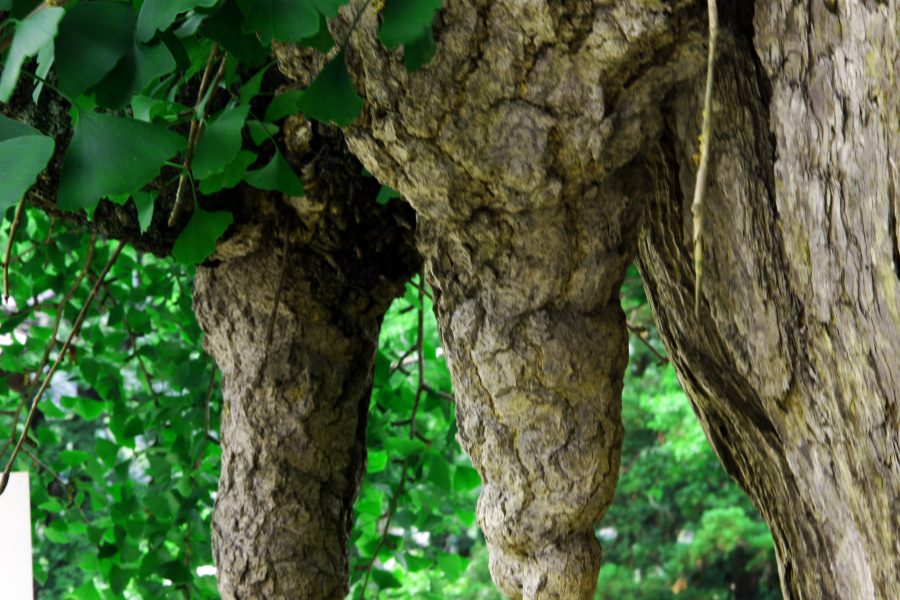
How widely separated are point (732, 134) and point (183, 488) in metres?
0.99

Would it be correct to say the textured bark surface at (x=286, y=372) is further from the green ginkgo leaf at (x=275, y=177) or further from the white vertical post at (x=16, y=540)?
the white vertical post at (x=16, y=540)

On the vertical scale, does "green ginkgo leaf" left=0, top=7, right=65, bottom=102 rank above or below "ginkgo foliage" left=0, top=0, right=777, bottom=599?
below

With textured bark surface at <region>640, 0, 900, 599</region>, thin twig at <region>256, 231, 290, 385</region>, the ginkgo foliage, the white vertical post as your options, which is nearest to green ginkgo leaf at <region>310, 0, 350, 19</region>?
→ the ginkgo foliage

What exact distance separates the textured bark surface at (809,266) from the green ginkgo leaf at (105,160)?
0.29 m

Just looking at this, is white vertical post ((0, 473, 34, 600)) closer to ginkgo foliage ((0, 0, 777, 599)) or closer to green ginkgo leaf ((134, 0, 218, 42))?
ginkgo foliage ((0, 0, 777, 599))

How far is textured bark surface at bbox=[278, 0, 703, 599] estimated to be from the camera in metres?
0.55

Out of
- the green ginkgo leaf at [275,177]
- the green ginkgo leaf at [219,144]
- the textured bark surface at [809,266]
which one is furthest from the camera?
the green ginkgo leaf at [275,177]

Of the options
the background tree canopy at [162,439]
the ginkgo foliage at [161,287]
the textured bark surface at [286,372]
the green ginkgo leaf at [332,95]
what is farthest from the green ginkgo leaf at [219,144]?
the background tree canopy at [162,439]

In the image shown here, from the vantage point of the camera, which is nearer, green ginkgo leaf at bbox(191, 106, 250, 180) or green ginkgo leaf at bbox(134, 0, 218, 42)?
green ginkgo leaf at bbox(134, 0, 218, 42)

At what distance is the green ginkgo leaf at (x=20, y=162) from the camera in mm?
414

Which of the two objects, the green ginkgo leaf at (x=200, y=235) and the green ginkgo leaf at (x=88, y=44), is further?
the green ginkgo leaf at (x=200, y=235)

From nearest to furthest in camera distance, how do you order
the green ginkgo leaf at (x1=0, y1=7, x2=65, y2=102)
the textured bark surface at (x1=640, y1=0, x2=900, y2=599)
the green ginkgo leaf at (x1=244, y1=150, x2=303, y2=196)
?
1. the green ginkgo leaf at (x1=0, y1=7, x2=65, y2=102)
2. the textured bark surface at (x1=640, y1=0, x2=900, y2=599)
3. the green ginkgo leaf at (x1=244, y1=150, x2=303, y2=196)

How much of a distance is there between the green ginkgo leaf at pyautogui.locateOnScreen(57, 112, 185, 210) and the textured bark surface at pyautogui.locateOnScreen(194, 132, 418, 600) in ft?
1.26

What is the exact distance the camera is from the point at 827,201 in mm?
541
